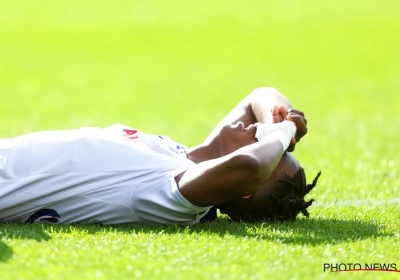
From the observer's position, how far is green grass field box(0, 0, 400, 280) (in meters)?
4.97

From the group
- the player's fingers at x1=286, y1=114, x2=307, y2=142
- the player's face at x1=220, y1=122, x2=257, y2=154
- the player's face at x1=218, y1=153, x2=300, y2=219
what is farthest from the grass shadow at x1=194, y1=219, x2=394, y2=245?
the player's fingers at x1=286, y1=114, x2=307, y2=142

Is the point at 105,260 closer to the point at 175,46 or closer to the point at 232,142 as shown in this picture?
the point at 232,142

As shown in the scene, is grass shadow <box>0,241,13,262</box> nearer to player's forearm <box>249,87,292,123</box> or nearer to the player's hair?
the player's hair

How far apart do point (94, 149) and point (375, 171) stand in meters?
4.26

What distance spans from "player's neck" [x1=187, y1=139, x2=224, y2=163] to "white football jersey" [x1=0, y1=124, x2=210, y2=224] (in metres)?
0.26

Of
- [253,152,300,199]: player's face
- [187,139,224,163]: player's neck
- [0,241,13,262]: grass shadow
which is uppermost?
[187,139,224,163]: player's neck

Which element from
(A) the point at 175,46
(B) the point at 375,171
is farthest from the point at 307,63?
(B) the point at 375,171

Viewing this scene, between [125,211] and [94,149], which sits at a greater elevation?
[94,149]

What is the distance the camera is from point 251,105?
277 inches

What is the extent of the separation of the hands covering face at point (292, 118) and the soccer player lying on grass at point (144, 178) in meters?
0.01

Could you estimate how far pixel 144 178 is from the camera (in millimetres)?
5824

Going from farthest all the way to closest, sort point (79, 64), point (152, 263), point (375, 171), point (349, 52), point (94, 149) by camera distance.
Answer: point (349, 52)
point (79, 64)
point (375, 171)
point (94, 149)
point (152, 263)

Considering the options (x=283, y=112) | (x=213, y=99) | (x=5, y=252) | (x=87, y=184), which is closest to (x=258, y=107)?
(x=283, y=112)

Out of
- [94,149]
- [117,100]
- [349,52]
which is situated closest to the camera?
[94,149]
